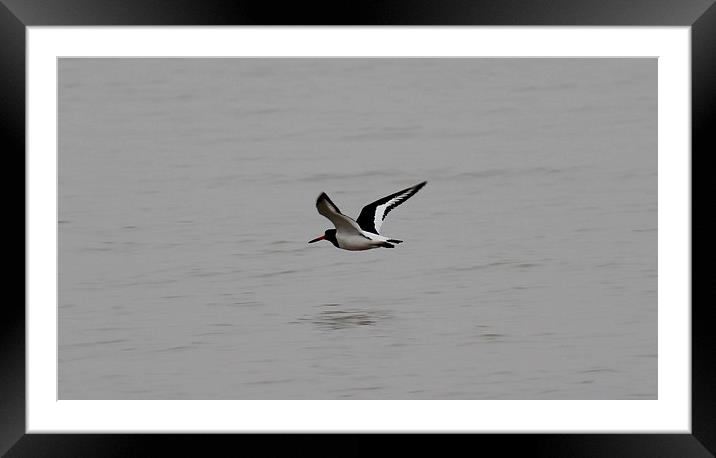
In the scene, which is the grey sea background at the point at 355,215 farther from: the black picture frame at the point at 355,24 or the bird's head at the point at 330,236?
the black picture frame at the point at 355,24

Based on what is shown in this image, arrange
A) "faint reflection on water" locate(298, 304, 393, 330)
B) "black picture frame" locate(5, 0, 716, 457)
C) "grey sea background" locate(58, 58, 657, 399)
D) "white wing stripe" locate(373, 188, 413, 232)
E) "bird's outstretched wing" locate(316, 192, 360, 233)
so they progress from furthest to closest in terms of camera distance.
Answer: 1. "white wing stripe" locate(373, 188, 413, 232)
2. "faint reflection on water" locate(298, 304, 393, 330)
3. "grey sea background" locate(58, 58, 657, 399)
4. "bird's outstretched wing" locate(316, 192, 360, 233)
5. "black picture frame" locate(5, 0, 716, 457)

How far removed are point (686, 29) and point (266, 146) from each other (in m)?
3.09

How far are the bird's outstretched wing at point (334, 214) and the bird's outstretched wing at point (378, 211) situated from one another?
0.11 metres

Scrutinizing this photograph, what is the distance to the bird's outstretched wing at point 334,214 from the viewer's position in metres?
5.58

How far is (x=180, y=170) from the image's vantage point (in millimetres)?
6918

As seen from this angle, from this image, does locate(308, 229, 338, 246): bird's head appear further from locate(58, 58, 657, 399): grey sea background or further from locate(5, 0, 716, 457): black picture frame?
locate(5, 0, 716, 457): black picture frame

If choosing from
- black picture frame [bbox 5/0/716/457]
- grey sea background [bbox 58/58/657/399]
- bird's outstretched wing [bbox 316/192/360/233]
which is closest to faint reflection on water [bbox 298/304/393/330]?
grey sea background [bbox 58/58/657/399]

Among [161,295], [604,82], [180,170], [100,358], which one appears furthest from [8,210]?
[604,82]

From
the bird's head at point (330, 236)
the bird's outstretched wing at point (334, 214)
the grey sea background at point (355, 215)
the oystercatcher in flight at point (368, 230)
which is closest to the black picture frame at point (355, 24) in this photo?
the grey sea background at point (355, 215)

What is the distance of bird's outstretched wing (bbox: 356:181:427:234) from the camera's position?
6.81m

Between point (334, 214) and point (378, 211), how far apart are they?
2.93ft

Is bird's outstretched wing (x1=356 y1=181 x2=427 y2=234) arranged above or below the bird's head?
above

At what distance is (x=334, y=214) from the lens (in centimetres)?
610

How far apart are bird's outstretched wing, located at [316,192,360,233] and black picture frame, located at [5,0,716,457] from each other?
1058 mm
